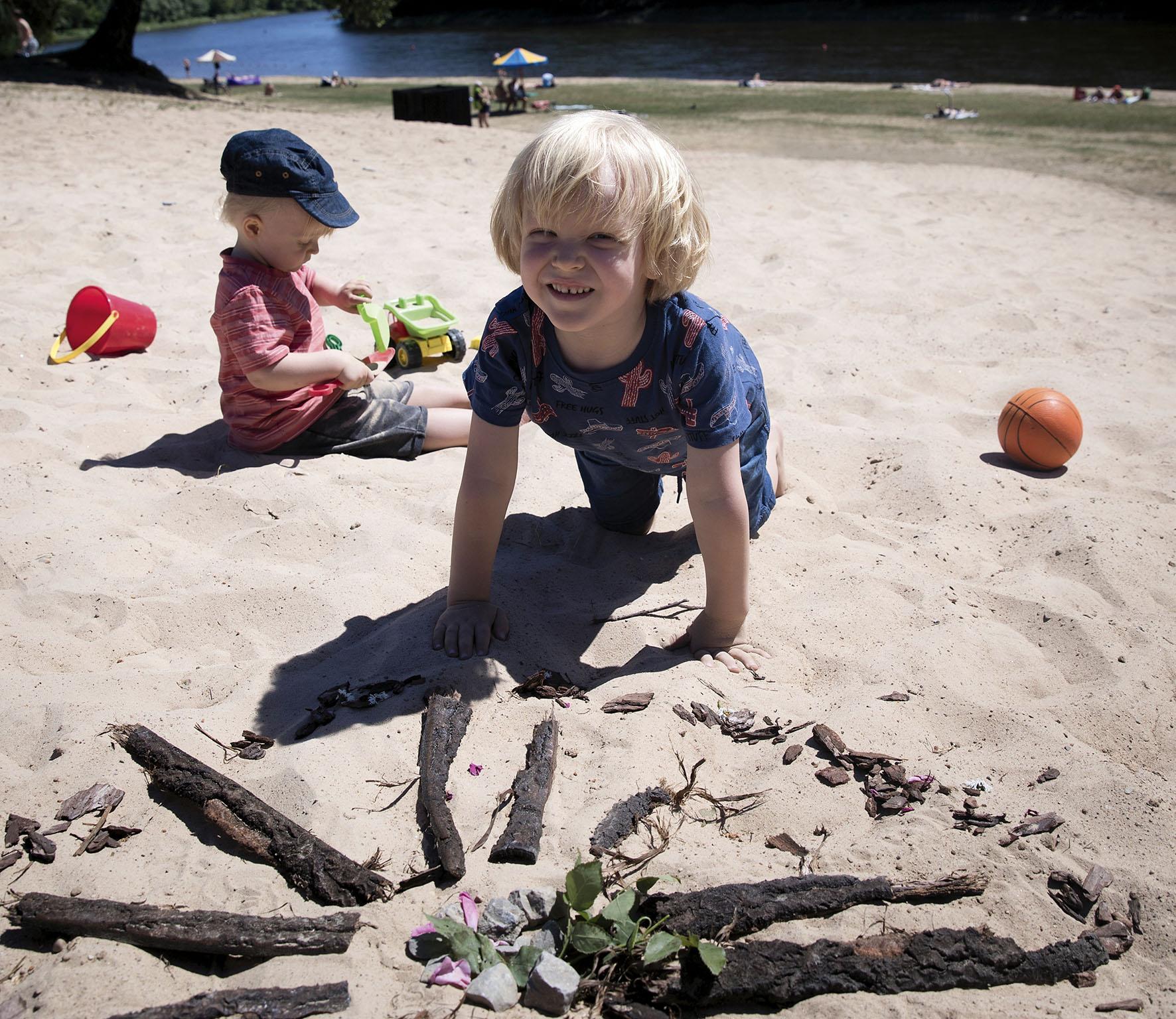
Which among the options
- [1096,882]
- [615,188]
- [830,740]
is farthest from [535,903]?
[615,188]

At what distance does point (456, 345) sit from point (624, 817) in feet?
10.3

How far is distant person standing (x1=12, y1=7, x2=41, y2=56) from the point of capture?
20547mm

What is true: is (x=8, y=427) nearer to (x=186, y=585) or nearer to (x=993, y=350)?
(x=186, y=585)

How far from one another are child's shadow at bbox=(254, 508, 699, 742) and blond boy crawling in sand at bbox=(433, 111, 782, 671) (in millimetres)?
98

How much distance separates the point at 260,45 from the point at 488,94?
35.6 meters

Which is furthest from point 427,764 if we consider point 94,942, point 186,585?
point 186,585

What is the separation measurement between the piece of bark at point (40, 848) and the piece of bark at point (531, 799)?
89 cm

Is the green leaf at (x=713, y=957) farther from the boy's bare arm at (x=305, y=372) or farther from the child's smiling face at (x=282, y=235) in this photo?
the child's smiling face at (x=282, y=235)

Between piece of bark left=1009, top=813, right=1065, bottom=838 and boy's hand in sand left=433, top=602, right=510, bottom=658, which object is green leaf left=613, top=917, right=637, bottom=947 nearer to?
piece of bark left=1009, top=813, right=1065, bottom=838

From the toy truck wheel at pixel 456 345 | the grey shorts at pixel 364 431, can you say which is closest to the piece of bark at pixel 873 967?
the grey shorts at pixel 364 431

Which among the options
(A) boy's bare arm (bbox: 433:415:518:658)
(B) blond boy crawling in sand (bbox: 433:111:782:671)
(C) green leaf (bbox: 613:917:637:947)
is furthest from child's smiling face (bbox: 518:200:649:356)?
(C) green leaf (bbox: 613:917:637:947)

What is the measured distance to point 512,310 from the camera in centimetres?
277

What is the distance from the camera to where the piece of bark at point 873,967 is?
A: 1.73 m

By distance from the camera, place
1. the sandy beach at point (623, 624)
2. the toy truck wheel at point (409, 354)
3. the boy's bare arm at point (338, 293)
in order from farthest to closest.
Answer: the toy truck wheel at point (409, 354) → the boy's bare arm at point (338, 293) → the sandy beach at point (623, 624)
